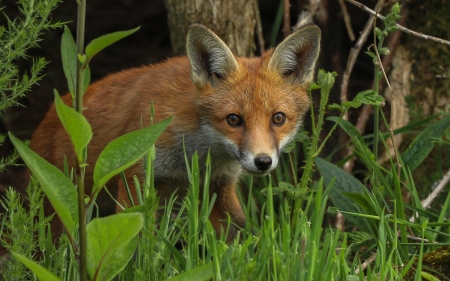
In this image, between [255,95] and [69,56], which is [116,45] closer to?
[255,95]

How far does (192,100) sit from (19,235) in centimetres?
189

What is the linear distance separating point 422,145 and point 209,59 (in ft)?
4.54

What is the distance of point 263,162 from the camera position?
12.9ft

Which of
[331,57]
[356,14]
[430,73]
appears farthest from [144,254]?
[356,14]

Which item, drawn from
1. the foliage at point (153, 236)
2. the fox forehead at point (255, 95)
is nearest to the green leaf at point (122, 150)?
the foliage at point (153, 236)

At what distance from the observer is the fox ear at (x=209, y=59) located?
14.1ft

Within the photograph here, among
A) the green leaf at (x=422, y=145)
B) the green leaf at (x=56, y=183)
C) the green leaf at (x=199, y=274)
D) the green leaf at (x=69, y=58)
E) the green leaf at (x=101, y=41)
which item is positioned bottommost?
the green leaf at (x=422, y=145)

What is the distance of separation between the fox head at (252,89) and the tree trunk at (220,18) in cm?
75

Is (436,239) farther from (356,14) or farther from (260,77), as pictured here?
(356,14)

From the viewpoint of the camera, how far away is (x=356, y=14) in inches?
291

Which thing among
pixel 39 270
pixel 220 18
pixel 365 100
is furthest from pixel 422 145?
pixel 39 270

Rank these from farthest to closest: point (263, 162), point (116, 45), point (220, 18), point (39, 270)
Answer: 1. point (116, 45)
2. point (220, 18)
3. point (263, 162)
4. point (39, 270)

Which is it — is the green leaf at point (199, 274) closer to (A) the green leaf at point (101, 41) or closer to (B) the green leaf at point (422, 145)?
(A) the green leaf at point (101, 41)

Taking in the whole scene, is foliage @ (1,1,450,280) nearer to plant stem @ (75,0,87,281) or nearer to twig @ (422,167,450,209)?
plant stem @ (75,0,87,281)
